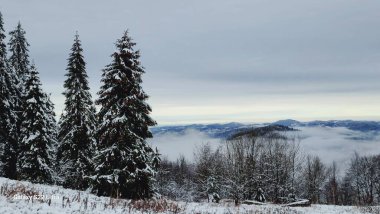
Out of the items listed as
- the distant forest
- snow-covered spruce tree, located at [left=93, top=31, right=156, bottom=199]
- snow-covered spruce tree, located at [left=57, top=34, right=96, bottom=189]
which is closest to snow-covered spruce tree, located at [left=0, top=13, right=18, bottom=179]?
the distant forest

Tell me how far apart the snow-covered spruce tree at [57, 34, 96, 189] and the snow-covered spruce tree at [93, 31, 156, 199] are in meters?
9.33

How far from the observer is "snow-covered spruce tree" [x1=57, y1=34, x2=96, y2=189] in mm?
31219

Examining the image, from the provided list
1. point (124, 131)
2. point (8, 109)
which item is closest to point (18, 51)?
point (8, 109)

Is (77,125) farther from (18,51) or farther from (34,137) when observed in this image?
(18,51)

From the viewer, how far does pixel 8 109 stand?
30531mm

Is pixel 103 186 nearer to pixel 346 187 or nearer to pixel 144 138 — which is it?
pixel 144 138

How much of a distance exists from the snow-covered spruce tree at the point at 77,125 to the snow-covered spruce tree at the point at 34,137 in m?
1.68

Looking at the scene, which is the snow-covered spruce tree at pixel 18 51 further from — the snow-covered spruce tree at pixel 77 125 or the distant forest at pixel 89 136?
the snow-covered spruce tree at pixel 77 125

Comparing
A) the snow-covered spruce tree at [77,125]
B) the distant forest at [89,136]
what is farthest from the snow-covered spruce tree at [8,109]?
the snow-covered spruce tree at [77,125]

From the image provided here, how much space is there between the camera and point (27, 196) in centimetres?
1124

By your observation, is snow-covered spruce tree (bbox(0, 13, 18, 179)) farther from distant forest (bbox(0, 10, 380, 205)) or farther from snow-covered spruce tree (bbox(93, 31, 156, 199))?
snow-covered spruce tree (bbox(93, 31, 156, 199))

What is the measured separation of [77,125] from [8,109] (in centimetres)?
603

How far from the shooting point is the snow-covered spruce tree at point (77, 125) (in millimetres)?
31219

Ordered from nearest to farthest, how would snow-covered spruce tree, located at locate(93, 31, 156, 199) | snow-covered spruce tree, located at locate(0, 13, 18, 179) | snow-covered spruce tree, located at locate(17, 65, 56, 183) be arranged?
snow-covered spruce tree, located at locate(93, 31, 156, 199) < snow-covered spruce tree, located at locate(17, 65, 56, 183) < snow-covered spruce tree, located at locate(0, 13, 18, 179)
